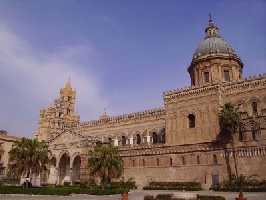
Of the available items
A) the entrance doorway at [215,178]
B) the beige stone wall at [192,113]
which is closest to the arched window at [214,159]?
the entrance doorway at [215,178]

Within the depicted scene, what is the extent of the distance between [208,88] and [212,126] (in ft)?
20.0

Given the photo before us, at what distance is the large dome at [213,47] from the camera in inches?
1895

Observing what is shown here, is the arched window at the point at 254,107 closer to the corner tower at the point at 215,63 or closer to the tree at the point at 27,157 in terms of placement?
the corner tower at the point at 215,63

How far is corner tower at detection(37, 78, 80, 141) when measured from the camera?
69.4m

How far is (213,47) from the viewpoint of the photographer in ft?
158

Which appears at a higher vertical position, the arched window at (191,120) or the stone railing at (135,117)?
the stone railing at (135,117)

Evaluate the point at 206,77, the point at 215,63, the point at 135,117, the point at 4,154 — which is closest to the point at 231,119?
the point at 206,77

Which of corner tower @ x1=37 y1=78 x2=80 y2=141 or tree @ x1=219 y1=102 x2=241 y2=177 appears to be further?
corner tower @ x1=37 y1=78 x2=80 y2=141

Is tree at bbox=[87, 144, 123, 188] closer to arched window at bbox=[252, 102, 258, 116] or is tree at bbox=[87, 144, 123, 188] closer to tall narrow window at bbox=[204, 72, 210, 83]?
arched window at bbox=[252, 102, 258, 116]

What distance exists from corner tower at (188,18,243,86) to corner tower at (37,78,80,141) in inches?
1412

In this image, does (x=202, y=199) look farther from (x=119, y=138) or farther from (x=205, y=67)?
(x=119, y=138)

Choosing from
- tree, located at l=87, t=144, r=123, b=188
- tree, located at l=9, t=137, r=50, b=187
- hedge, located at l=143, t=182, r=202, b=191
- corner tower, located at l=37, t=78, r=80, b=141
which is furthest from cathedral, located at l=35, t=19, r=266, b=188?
corner tower, located at l=37, t=78, r=80, b=141

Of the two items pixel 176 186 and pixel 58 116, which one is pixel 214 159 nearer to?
pixel 176 186

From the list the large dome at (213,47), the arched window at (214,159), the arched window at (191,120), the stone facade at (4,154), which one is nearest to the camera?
Result: the arched window at (214,159)
